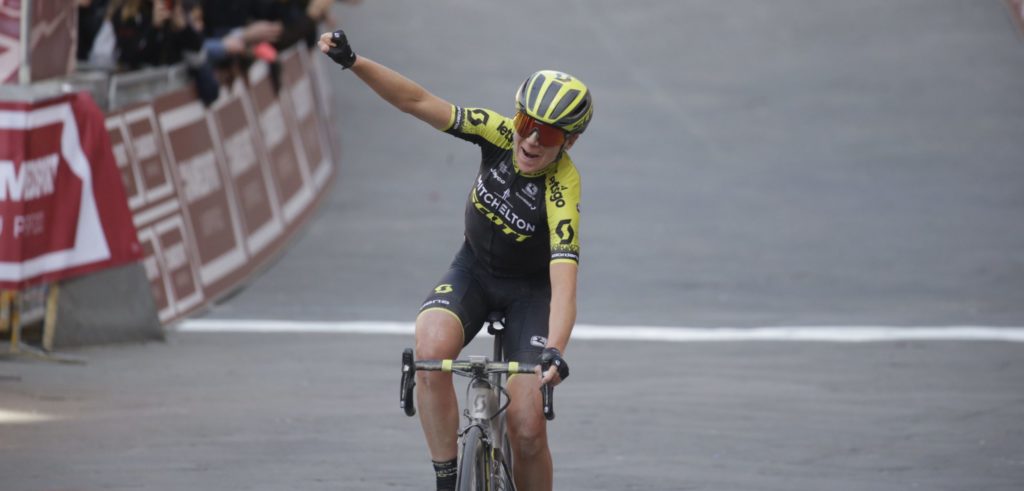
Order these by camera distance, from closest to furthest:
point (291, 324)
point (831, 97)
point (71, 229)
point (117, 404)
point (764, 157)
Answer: point (117, 404), point (71, 229), point (291, 324), point (764, 157), point (831, 97)

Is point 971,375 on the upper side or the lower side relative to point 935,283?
lower

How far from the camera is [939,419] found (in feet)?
30.1

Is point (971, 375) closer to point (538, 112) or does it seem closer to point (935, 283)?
point (935, 283)

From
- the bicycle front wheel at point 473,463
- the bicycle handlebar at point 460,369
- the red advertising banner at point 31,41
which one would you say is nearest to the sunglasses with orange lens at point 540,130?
the bicycle handlebar at point 460,369

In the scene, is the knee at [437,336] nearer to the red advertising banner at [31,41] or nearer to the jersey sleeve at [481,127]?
the jersey sleeve at [481,127]

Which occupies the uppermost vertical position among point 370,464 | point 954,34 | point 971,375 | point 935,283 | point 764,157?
point 954,34

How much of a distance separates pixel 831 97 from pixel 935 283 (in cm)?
553

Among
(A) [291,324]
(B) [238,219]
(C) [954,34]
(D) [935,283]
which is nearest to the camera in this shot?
(A) [291,324]

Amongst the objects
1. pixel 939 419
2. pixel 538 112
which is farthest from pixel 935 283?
pixel 538 112

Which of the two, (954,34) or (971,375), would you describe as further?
(954,34)

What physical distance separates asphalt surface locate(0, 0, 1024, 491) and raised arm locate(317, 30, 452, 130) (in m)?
2.11

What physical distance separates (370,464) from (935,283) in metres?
7.81

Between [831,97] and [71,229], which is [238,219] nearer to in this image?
[71,229]

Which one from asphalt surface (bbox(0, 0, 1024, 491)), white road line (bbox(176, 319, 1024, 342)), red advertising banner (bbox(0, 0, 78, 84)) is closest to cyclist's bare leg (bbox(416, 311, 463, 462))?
asphalt surface (bbox(0, 0, 1024, 491))
